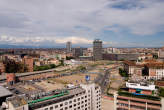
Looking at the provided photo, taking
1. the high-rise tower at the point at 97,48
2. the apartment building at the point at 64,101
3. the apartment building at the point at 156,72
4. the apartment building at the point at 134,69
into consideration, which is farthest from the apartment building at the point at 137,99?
the high-rise tower at the point at 97,48

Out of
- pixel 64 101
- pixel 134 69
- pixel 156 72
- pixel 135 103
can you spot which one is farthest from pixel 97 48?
pixel 64 101

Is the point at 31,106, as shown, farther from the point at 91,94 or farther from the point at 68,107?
the point at 91,94

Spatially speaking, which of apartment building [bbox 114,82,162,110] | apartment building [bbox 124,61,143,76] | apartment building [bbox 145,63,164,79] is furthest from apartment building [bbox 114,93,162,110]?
apartment building [bbox 124,61,143,76]

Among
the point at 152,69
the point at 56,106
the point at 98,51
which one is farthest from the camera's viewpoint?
the point at 98,51

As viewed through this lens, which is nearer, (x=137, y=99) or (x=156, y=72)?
(x=137, y=99)

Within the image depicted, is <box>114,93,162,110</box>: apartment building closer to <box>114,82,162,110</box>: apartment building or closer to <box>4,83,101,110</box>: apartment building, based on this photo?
<box>114,82,162,110</box>: apartment building

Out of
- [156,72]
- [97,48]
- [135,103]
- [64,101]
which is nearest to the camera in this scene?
[64,101]

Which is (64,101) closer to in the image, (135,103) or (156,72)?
(135,103)

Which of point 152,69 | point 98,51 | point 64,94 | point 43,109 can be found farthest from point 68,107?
point 98,51

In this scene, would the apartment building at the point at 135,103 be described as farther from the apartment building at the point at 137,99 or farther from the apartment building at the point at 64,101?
the apartment building at the point at 64,101
